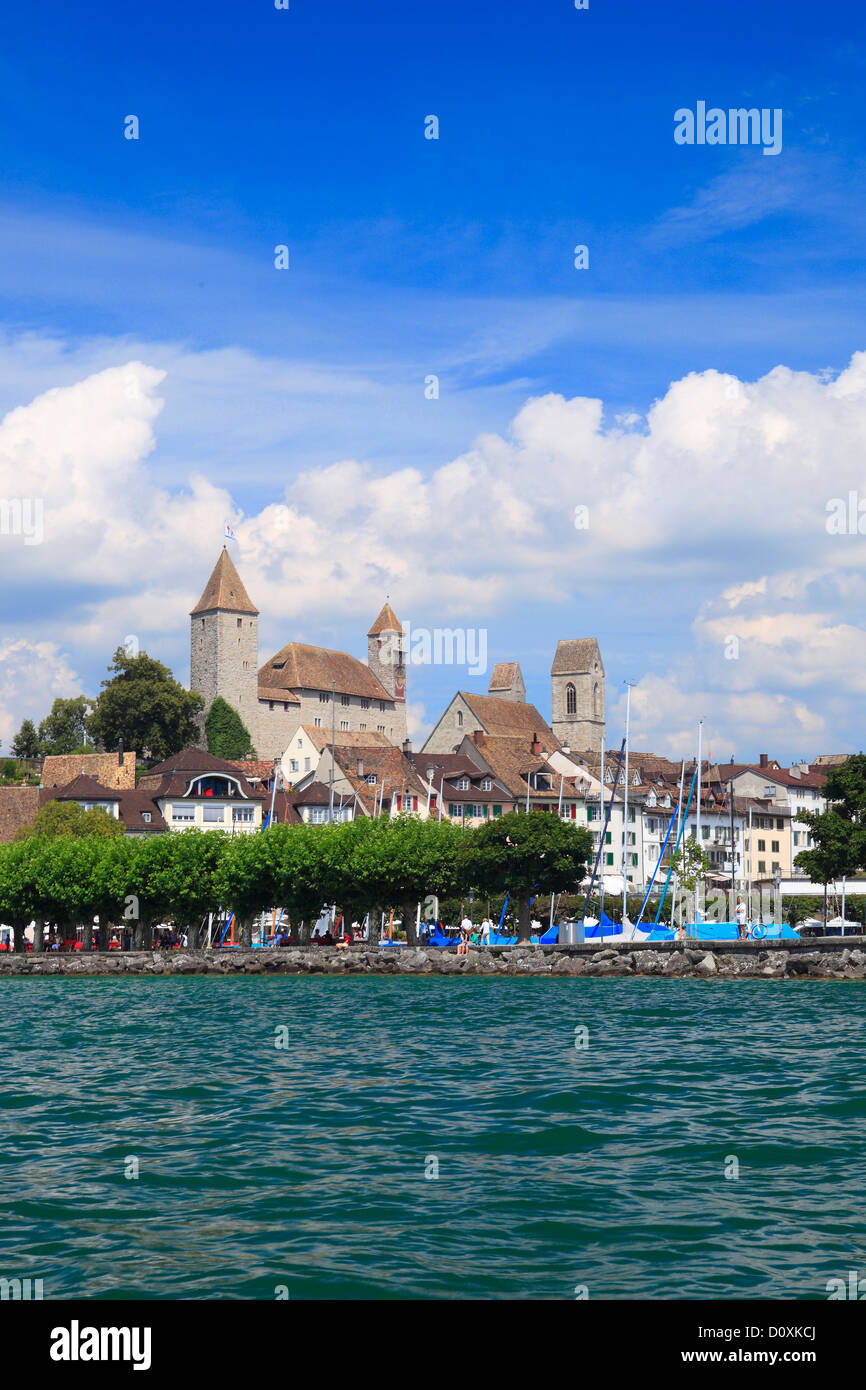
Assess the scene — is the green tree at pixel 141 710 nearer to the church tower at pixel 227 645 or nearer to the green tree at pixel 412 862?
the church tower at pixel 227 645

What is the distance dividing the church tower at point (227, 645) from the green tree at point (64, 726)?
949 inches

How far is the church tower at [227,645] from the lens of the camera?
179125 millimetres

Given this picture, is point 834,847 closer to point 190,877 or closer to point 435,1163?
point 190,877

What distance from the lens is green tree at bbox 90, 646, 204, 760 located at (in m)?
148

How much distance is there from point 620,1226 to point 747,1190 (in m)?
2.40

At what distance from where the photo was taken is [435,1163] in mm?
16219

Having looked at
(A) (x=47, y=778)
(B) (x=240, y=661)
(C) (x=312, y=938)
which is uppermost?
(B) (x=240, y=661)

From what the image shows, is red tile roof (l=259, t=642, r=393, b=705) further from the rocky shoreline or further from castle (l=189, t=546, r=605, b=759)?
the rocky shoreline

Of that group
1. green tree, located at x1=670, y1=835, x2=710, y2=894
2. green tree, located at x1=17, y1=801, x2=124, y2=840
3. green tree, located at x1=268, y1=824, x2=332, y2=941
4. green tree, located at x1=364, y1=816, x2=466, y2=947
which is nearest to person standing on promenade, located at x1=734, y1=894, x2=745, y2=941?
green tree, located at x1=670, y1=835, x2=710, y2=894

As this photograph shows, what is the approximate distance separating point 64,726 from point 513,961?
3689 inches
